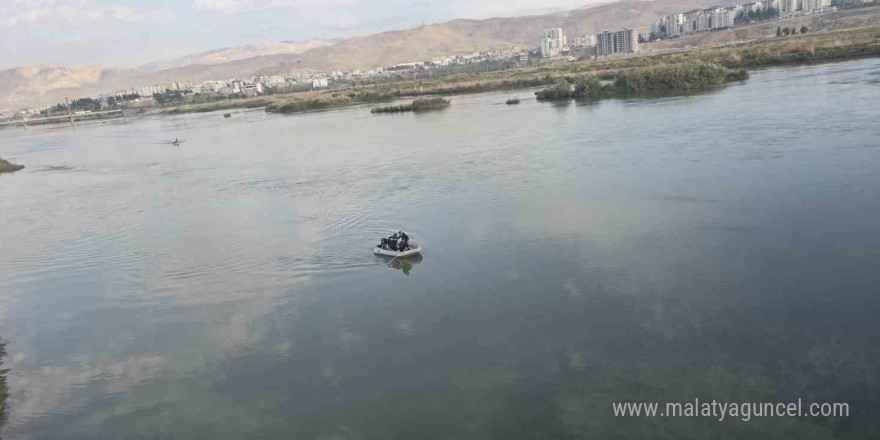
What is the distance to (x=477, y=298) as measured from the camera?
42.7 ft

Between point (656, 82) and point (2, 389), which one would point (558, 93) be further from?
point (2, 389)

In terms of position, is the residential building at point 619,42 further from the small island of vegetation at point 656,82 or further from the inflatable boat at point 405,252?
the inflatable boat at point 405,252

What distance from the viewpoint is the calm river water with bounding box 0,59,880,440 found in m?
9.47

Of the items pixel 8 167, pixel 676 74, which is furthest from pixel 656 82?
pixel 8 167

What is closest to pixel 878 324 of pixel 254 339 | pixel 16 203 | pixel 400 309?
pixel 400 309

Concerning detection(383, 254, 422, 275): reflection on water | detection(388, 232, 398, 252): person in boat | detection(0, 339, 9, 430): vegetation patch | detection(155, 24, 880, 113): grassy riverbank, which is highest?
detection(155, 24, 880, 113): grassy riverbank

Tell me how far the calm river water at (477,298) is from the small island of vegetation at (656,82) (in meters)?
20.9

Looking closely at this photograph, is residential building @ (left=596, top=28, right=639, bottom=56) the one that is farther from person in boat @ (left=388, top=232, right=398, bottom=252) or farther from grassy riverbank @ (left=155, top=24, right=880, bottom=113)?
person in boat @ (left=388, top=232, right=398, bottom=252)

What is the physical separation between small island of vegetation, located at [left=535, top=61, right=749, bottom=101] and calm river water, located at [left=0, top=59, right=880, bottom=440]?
20.9 meters

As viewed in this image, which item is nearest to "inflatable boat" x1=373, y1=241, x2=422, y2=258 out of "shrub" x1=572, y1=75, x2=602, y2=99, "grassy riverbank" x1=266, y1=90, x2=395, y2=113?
"shrub" x1=572, y1=75, x2=602, y2=99

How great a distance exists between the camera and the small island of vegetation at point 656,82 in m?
48.1

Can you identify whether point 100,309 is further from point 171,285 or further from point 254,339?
point 254,339

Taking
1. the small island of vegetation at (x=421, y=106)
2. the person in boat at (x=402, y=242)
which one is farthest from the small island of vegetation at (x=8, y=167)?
the person in boat at (x=402, y=242)

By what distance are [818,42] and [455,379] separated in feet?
227
